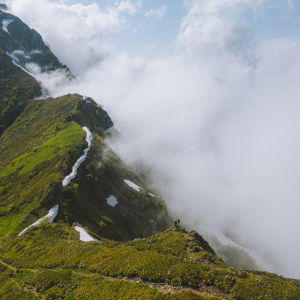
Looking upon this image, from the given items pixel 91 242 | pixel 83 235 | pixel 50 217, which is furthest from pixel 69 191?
pixel 91 242

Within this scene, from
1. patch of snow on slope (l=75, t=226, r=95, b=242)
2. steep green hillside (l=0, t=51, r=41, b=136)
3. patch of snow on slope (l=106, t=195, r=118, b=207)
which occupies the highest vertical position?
steep green hillside (l=0, t=51, r=41, b=136)

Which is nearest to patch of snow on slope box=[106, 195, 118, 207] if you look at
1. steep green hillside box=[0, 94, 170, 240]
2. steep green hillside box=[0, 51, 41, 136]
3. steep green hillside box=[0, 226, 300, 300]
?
steep green hillside box=[0, 94, 170, 240]

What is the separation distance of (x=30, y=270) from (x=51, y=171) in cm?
3994

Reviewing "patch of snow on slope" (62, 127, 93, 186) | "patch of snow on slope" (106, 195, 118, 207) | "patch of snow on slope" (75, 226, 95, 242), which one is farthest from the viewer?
"patch of snow on slope" (106, 195, 118, 207)

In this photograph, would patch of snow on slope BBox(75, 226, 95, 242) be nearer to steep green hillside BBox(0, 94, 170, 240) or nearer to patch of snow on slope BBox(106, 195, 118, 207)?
steep green hillside BBox(0, 94, 170, 240)

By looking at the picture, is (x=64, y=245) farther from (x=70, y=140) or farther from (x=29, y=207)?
(x=70, y=140)

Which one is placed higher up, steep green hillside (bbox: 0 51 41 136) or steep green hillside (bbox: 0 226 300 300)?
steep green hillside (bbox: 0 51 41 136)

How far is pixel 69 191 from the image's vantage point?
5666 cm

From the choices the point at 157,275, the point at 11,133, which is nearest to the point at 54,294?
the point at 157,275

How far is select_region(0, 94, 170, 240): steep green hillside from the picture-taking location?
51.3 m

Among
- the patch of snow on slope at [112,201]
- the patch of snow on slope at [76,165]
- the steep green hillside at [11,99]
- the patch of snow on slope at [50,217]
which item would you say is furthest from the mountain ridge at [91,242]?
the steep green hillside at [11,99]

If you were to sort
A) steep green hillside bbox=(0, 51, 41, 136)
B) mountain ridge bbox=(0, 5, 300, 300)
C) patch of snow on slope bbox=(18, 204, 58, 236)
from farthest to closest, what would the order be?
steep green hillside bbox=(0, 51, 41, 136) < patch of snow on slope bbox=(18, 204, 58, 236) < mountain ridge bbox=(0, 5, 300, 300)

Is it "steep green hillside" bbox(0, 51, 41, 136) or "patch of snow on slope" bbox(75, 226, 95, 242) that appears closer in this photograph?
"patch of snow on slope" bbox(75, 226, 95, 242)

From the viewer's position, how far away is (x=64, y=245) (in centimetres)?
3422
